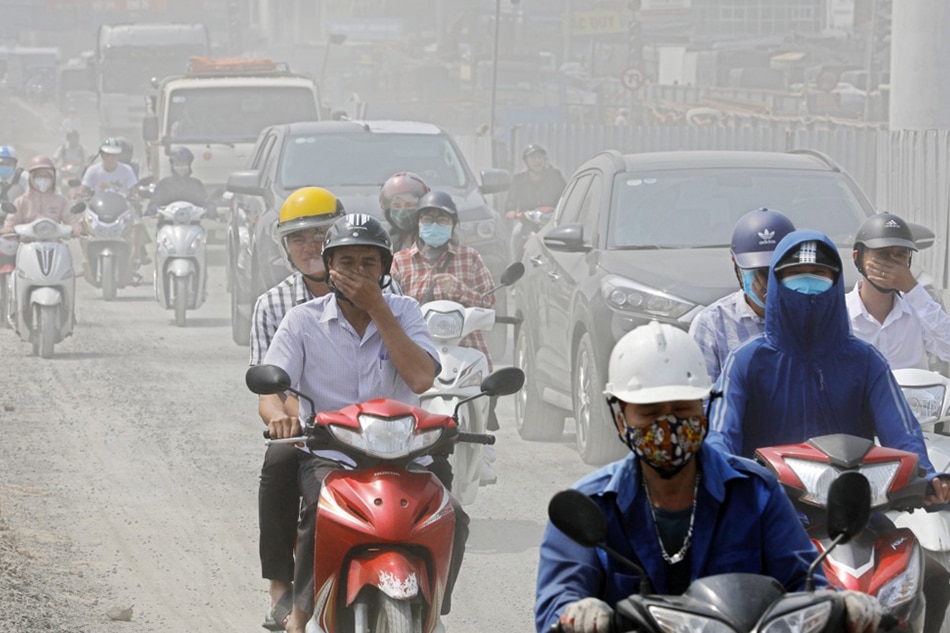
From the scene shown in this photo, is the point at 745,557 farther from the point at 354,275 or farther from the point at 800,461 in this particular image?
the point at 354,275

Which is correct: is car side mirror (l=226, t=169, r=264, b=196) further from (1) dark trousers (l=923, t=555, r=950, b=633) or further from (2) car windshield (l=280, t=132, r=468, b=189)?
(1) dark trousers (l=923, t=555, r=950, b=633)

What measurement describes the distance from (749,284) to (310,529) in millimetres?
1805

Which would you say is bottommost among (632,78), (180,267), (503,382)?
(180,267)

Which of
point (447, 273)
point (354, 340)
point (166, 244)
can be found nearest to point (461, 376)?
point (447, 273)

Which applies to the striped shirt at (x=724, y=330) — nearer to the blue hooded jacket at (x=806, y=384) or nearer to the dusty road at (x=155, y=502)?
the blue hooded jacket at (x=806, y=384)

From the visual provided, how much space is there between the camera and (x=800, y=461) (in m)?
4.82

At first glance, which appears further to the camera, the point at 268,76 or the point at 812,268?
the point at 268,76

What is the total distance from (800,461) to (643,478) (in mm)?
1186

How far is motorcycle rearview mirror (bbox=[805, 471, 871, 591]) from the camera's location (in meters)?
3.55

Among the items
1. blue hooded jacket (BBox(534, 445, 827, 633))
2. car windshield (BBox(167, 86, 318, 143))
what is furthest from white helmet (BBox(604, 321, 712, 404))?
car windshield (BBox(167, 86, 318, 143))

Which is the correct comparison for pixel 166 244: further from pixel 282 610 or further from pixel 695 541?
pixel 695 541

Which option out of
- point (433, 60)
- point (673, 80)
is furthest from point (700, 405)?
point (433, 60)

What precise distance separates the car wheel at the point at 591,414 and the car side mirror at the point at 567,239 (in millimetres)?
520

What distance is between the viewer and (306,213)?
7121 mm
